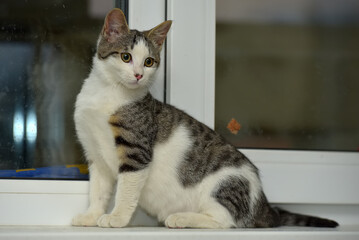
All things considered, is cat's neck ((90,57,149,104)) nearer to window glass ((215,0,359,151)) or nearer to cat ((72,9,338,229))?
cat ((72,9,338,229))

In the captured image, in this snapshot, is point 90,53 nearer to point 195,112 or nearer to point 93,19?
point 93,19

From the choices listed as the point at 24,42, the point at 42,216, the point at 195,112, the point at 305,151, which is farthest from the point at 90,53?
the point at 305,151

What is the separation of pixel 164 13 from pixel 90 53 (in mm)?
368

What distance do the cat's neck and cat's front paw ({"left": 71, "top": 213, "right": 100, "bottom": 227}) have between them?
0.44 meters

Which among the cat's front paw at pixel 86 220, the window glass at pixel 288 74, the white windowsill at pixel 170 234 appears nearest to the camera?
the white windowsill at pixel 170 234

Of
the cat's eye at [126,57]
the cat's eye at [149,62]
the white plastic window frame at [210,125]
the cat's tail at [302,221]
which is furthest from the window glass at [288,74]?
the cat's eye at [126,57]

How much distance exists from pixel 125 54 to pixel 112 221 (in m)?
0.59

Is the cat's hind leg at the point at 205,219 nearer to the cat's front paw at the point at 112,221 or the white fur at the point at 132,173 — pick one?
the white fur at the point at 132,173

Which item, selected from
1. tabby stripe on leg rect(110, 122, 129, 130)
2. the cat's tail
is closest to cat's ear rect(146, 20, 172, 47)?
tabby stripe on leg rect(110, 122, 129, 130)

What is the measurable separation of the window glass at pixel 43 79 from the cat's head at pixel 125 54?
338 mm

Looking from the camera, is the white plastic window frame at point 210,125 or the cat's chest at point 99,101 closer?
the cat's chest at point 99,101

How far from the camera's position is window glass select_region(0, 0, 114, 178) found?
73.1 inches

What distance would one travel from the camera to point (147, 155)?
1.57m

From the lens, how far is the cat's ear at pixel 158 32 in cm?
169
